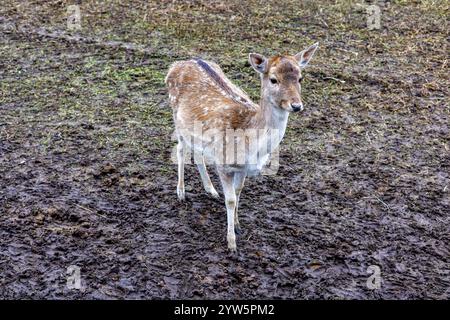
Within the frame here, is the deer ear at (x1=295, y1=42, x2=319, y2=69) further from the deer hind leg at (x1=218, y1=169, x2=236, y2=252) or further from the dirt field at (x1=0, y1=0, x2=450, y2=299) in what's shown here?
the dirt field at (x1=0, y1=0, x2=450, y2=299)

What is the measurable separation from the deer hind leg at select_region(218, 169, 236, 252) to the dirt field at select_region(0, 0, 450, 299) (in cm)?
11

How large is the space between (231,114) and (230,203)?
678 mm

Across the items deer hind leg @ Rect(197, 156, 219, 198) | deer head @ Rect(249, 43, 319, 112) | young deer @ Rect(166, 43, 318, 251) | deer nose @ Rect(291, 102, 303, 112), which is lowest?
deer hind leg @ Rect(197, 156, 219, 198)

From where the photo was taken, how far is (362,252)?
4.82 metres

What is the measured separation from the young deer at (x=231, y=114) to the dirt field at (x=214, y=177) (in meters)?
0.43

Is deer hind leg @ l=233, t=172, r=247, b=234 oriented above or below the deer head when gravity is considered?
below

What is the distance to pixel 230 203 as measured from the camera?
4809mm

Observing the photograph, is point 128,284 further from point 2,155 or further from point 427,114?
point 427,114

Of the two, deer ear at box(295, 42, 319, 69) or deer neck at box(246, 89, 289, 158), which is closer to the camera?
deer neck at box(246, 89, 289, 158)

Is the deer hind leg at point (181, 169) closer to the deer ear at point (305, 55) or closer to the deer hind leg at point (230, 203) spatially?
the deer hind leg at point (230, 203)

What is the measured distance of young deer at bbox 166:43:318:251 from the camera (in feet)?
14.9

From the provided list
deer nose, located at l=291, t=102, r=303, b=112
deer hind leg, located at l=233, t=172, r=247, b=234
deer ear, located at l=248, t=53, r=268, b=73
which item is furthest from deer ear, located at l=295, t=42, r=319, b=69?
deer hind leg, located at l=233, t=172, r=247, b=234

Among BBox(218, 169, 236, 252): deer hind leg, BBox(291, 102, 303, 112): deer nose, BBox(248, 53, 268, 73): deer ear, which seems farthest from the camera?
BBox(218, 169, 236, 252): deer hind leg

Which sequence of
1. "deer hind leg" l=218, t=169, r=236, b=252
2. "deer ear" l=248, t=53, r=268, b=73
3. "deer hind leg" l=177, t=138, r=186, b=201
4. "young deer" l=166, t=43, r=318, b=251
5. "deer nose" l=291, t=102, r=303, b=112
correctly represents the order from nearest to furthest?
"deer nose" l=291, t=102, r=303, b=112 → "young deer" l=166, t=43, r=318, b=251 → "deer ear" l=248, t=53, r=268, b=73 → "deer hind leg" l=218, t=169, r=236, b=252 → "deer hind leg" l=177, t=138, r=186, b=201
